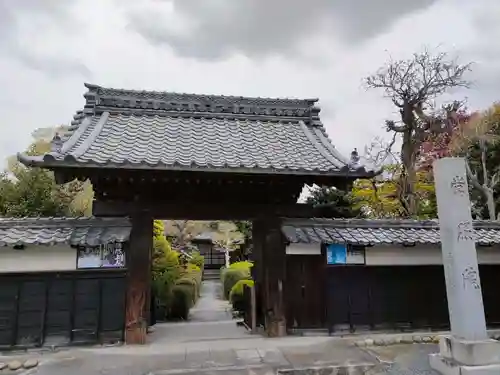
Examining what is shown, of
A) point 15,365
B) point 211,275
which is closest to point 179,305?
point 15,365

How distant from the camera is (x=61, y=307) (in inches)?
271

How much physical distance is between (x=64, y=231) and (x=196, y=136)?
337cm

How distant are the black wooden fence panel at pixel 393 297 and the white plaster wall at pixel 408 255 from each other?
12 centimetres

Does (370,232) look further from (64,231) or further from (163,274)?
(163,274)

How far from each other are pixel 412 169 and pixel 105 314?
15219mm

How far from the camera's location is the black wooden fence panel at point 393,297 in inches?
311

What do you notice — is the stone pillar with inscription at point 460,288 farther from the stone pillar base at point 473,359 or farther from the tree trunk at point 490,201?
the tree trunk at point 490,201

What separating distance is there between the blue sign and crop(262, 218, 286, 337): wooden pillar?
956mm

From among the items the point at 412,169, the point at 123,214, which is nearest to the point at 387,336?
the point at 123,214

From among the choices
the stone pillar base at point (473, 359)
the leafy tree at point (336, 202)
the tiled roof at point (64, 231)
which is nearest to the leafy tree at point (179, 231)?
the leafy tree at point (336, 202)

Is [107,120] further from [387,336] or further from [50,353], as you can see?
[387,336]

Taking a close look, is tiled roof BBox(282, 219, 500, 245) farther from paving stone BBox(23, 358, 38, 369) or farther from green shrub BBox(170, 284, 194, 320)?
green shrub BBox(170, 284, 194, 320)

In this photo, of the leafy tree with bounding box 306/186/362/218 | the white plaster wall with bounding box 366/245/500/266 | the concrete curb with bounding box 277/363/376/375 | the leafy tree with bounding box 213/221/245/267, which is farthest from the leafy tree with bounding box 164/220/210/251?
the concrete curb with bounding box 277/363/376/375

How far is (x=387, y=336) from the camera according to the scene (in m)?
7.60
